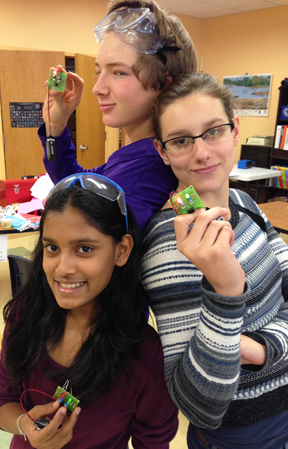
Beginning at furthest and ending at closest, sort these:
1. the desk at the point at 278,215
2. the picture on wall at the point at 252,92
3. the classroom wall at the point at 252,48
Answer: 1. the picture on wall at the point at 252,92
2. the classroom wall at the point at 252,48
3. the desk at the point at 278,215

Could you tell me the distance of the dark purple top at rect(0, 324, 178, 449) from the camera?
0.97 metres

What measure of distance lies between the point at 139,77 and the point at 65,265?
56cm

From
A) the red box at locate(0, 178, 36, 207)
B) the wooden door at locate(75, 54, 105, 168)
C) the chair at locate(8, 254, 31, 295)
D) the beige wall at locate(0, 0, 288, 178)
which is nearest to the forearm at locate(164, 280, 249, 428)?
the chair at locate(8, 254, 31, 295)

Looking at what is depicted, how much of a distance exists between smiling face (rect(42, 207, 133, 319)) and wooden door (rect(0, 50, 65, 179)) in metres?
4.99

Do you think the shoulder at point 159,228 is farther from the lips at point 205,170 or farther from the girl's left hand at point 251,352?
the girl's left hand at point 251,352

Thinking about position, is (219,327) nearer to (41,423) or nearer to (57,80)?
(41,423)

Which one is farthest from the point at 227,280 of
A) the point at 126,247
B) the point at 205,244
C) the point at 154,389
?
the point at 154,389

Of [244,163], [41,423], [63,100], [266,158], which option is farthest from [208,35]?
[41,423]

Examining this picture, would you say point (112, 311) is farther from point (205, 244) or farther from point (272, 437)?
point (272, 437)

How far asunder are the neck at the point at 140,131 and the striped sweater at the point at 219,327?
308 mm

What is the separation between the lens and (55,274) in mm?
887

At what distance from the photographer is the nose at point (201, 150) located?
895mm

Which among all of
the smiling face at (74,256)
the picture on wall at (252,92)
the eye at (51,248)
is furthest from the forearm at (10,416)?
Answer: the picture on wall at (252,92)

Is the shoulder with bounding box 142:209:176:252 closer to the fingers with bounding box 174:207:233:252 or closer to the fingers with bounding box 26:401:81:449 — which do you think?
the fingers with bounding box 174:207:233:252
